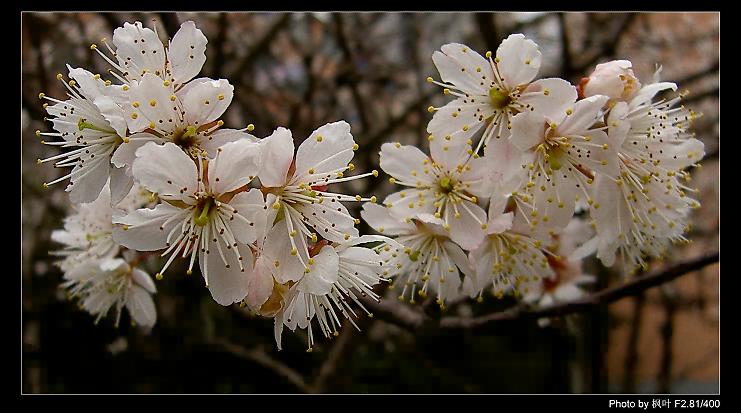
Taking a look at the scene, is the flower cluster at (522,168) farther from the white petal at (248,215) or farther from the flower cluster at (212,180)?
the white petal at (248,215)

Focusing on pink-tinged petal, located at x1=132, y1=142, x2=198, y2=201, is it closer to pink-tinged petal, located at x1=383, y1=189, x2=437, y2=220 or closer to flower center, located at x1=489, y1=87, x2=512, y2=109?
pink-tinged petal, located at x1=383, y1=189, x2=437, y2=220

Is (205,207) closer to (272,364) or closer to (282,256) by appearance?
Answer: (282,256)

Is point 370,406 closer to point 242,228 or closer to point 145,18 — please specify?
point 242,228

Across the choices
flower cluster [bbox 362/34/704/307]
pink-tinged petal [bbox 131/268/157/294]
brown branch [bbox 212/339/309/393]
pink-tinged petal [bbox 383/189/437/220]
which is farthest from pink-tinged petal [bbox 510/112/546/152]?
brown branch [bbox 212/339/309/393]

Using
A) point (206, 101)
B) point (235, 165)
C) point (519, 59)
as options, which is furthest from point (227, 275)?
point (519, 59)

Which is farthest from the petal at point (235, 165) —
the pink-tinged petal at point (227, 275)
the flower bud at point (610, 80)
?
the flower bud at point (610, 80)

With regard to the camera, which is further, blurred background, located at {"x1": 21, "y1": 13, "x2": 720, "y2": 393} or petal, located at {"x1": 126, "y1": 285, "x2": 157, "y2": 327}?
blurred background, located at {"x1": 21, "y1": 13, "x2": 720, "y2": 393}
